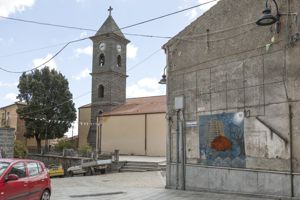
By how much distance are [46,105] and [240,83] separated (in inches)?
1683

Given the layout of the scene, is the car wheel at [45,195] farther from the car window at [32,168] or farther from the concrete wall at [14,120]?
the concrete wall at [14,120]

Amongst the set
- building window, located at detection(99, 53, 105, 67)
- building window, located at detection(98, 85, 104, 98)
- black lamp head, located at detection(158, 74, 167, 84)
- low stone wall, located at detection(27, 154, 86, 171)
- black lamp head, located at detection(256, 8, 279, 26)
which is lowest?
low stone wall, located at detection(27, 154, 86, 171)

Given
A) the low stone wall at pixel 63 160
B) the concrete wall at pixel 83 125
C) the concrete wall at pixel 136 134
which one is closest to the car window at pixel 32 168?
the low stone wall at pixel 63 160

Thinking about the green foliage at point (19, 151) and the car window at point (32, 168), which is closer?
the car window at point (32, 168)

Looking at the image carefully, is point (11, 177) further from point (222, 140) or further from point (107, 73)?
point (107, 73)

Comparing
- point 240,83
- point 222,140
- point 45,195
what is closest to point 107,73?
point 222,140

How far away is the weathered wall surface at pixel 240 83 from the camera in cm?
1179

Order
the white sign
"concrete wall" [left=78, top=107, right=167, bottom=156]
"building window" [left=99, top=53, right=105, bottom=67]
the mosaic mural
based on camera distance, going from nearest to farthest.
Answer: the mosaic mural < the white sign < "concrete wall" [left=78, top=107, right=167, bottom=156] < "building window" [left=99, top=53, right=105, bottom=67]

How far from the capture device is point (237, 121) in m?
13.4

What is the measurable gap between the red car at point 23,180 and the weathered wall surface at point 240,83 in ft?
19.8

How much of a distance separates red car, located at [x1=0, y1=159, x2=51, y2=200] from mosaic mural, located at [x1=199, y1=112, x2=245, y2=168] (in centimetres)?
597

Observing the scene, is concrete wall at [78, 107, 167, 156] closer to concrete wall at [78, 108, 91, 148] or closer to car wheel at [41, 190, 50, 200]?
concrete wall at [78, 108, 91, 148]

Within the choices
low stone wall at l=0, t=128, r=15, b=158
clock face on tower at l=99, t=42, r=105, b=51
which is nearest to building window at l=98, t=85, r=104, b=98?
clock face on tower at l=99, t=42, r=105, b=51

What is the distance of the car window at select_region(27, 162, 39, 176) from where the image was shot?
11098mm
